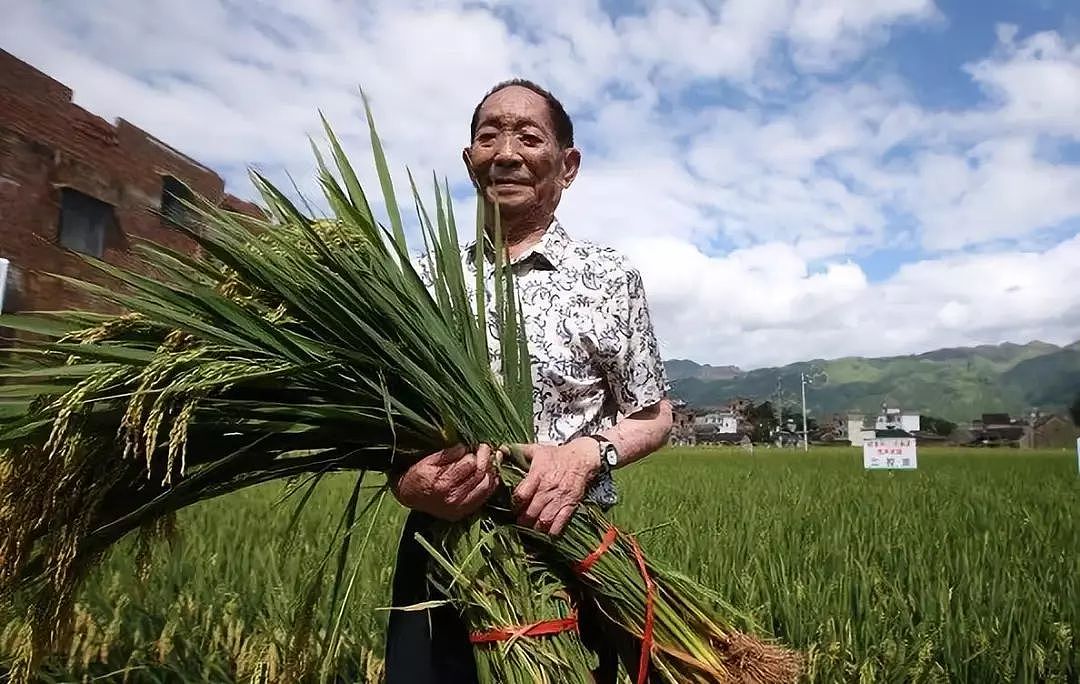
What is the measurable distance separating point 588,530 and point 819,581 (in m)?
1.70

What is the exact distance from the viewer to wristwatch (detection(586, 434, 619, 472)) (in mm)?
1218

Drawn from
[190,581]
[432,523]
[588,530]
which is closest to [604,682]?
[588,530]

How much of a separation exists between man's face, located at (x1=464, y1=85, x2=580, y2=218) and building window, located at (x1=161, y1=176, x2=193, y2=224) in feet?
1.53

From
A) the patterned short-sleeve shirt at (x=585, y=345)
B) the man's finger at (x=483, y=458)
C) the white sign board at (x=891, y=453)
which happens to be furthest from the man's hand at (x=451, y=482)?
the white sign board at (x=891, y=453)

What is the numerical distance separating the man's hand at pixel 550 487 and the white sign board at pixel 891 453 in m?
11.6

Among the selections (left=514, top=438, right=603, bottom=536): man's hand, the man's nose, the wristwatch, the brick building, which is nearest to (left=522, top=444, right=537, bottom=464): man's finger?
(left=514, top=438, right=603, bottom=536): man's hand

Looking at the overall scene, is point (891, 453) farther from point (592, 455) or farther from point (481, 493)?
point (481, 493)

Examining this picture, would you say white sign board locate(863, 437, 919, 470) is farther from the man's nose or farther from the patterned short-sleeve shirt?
the man's nose

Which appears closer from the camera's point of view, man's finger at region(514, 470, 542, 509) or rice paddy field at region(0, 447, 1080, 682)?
man's finger at region(514, 470, 542, 509)

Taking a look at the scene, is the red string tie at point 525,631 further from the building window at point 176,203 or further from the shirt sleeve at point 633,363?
the building window at point 176,203

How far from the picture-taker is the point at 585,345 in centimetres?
134

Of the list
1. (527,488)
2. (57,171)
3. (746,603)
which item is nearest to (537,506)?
(527,488)

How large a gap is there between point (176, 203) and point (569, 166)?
0.67m

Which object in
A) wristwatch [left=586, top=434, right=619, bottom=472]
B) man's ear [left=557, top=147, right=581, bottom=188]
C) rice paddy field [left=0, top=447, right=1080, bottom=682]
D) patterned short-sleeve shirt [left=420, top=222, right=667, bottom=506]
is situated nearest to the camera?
wristwatch [left=586, top=434, right=619, bottom=472]
